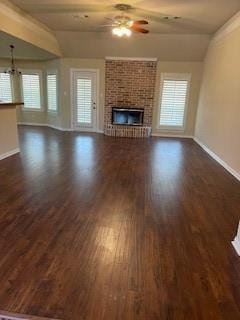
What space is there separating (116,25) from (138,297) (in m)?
4.89

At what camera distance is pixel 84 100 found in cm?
835

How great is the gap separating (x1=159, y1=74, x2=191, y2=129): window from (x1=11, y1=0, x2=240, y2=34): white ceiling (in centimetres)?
187

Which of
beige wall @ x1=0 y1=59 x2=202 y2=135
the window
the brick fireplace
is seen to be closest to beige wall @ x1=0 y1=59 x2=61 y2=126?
beige wall @ x1=0 y1=59 x2=202 y2=135

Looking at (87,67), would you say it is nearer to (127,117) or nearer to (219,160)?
(127,117)

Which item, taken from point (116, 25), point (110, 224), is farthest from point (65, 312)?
point (116, 25)

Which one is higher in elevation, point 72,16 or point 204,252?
point 72,16

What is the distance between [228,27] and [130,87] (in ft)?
11.6

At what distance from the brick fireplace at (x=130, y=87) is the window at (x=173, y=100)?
1.33ft

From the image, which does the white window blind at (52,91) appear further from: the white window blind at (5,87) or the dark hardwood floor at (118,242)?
the dark hardwood floor at (118,242)

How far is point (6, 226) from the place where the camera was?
2.51m

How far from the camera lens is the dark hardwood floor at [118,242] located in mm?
1642

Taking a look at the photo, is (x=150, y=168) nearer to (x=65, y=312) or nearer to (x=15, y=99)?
(x=65, y=312)

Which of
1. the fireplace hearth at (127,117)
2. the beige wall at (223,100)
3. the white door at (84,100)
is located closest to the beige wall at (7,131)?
the white door at (84,100)

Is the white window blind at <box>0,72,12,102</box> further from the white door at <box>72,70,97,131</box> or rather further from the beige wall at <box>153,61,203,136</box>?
the beige wall at <box>153,61,203,136</box>
